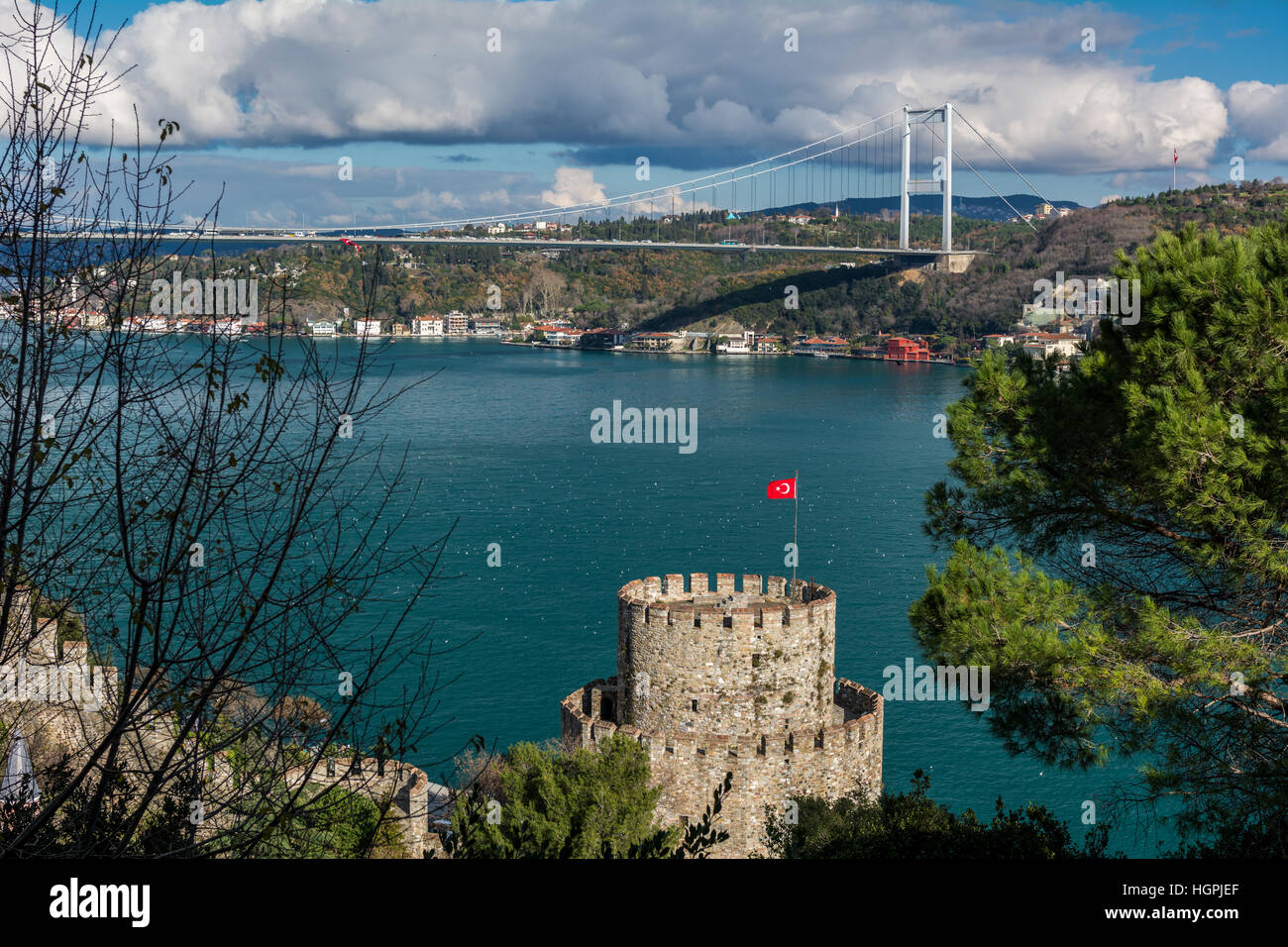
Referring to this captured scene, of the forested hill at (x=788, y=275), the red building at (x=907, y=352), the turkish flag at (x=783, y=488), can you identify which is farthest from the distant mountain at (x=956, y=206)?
the turkish flag at (x=783, y=488)

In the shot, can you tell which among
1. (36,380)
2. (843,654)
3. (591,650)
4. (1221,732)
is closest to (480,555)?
(591,650)

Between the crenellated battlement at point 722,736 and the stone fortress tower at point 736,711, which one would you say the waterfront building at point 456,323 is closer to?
the crenellated battlement at point 722,736

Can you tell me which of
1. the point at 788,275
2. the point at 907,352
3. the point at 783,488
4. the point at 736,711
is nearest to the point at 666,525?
the point at 783,488

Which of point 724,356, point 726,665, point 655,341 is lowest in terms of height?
point 726,665

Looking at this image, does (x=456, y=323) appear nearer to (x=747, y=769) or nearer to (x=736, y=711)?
(x=736, y=711)

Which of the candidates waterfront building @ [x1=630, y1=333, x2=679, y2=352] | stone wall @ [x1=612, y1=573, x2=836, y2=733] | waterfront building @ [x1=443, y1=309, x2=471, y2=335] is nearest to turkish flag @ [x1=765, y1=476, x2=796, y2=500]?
stone wall @ [x1=612, y1=573, x2=836, y2=733]
